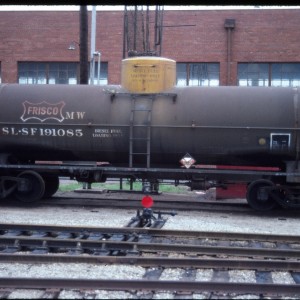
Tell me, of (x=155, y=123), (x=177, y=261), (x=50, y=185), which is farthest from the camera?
(x=50, y=185)

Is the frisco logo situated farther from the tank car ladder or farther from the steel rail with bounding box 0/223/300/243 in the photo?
the steel rail with bounding box 0/223/300/243

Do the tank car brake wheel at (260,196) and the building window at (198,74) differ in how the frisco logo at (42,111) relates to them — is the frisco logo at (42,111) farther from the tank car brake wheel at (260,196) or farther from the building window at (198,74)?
the building window at (198,74)

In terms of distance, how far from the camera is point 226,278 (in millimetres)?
6465

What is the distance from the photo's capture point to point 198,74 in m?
26.1

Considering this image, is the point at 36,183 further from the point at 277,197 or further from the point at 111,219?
the point at 277,197

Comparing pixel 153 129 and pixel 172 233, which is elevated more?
pixel 153 129

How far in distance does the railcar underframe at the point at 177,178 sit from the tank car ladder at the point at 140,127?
45 cm

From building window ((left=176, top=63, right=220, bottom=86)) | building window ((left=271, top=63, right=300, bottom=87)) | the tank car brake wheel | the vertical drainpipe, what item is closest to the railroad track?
the tank car brake wheel

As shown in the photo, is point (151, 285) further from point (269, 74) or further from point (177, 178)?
point (269, 74)

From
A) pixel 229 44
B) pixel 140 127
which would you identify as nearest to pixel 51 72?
pixel 229 44

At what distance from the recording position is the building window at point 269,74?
83.2 feet

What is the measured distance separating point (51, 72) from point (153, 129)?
53.0 ft

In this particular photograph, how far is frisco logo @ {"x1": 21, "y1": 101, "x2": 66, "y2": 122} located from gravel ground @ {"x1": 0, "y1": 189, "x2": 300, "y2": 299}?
2407 millimetres
